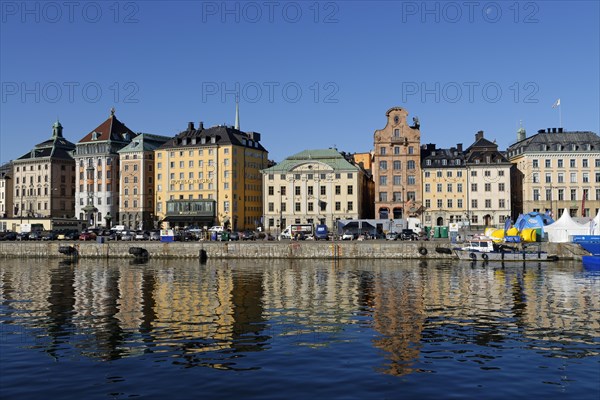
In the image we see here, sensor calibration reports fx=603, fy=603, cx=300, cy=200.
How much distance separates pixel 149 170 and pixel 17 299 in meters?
107

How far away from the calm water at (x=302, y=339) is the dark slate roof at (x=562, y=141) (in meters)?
83.8

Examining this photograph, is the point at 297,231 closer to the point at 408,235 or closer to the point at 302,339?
the point at 408,235

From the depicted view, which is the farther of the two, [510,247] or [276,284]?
[510,247]

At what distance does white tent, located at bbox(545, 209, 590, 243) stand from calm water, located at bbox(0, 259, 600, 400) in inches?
1438

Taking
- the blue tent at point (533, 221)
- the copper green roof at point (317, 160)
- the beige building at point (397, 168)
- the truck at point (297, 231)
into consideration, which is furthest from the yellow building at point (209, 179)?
the blue tent at point (533, 221)

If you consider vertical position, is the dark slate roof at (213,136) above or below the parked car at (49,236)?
above

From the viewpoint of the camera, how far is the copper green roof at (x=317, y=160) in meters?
132

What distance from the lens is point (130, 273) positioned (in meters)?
65.9

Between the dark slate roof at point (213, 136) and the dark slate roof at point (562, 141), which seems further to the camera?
the dark slate roof at point (213, 136)

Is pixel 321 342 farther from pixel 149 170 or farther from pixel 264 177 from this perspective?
pixel 149 170

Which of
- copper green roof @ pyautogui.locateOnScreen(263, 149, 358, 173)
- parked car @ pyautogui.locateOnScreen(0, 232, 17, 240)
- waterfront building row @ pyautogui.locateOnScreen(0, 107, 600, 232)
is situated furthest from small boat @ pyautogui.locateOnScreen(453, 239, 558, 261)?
parked car @ pyautogui.locateOnScreen(0, 232, 17, 240)

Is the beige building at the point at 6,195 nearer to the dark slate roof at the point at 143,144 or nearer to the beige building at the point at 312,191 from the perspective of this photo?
the dark slate roof at the point at 143,144

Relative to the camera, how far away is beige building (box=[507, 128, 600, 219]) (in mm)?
128000

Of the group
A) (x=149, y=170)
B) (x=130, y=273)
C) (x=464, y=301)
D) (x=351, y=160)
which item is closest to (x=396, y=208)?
(x=351, y=160)
